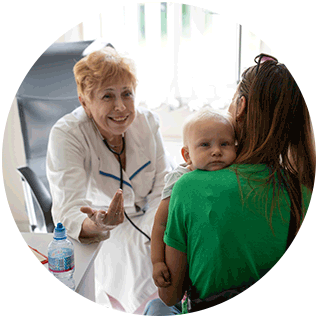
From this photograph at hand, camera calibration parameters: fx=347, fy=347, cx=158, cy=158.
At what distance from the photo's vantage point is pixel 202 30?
1.01m

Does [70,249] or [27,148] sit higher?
[27,148]

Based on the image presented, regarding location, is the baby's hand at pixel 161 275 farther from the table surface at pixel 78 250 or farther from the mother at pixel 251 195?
the table surface at pixel 78 250

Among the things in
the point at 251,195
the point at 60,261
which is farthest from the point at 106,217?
the point at 251,195

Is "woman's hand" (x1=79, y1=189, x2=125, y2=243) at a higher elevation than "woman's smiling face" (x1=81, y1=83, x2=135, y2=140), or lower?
lower

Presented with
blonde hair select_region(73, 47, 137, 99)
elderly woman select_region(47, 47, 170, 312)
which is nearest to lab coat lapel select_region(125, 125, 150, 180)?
elderly woman select_region(47, 47, 170, 312)

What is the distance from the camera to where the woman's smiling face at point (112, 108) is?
958 mm

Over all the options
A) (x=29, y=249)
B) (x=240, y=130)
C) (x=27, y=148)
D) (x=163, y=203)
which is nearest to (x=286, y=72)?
(x=240, y=130)

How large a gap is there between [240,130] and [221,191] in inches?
6.4

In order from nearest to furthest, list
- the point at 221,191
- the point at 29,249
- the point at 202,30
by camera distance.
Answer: the point at 221,191
the point at 202,30
the point at 29,249

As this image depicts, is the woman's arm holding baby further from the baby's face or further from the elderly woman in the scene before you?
the baby's face

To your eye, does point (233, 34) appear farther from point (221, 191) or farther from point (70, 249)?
point (70, 249)

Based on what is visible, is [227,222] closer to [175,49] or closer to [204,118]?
[204,118]

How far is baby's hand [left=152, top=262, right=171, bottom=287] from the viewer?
37.2 inches

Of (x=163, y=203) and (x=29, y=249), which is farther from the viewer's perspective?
(x=29, y=249)
